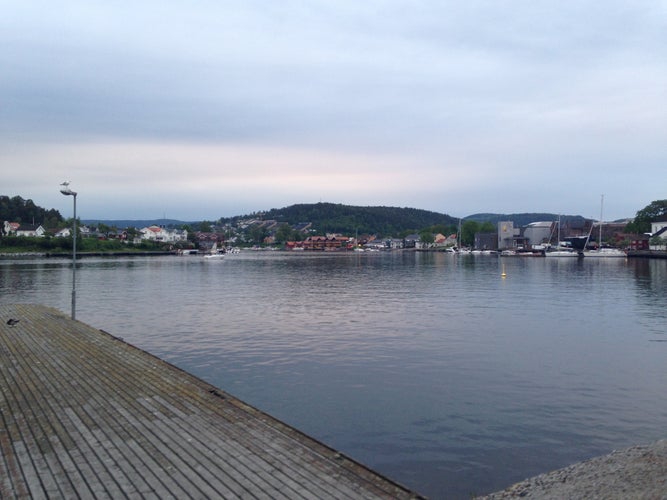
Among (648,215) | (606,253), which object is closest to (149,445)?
(606,253)

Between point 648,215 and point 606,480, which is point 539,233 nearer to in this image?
point 648,215

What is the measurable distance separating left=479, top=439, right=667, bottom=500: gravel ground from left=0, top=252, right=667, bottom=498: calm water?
73 centimetres

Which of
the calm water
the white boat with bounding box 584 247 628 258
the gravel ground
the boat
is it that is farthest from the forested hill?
the gravel ground

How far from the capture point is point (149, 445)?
8.52m

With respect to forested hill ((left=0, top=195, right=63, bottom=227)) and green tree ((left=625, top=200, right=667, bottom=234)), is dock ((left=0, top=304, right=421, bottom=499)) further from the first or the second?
forested hill ((left=0, top=195, right=63, bottom=227))

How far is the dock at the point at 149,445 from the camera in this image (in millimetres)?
7039

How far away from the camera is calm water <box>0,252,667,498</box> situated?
11.3m

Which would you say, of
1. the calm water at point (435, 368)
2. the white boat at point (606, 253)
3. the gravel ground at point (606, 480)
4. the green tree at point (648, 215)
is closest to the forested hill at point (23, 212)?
the calm water at point (435, 368)

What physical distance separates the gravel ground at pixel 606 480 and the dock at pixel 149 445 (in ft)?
9.65

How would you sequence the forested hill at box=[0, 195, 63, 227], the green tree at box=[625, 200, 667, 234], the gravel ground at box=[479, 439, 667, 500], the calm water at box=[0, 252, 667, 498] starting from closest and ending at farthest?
the gravel ground at box=[479, 439, 667, 500]
the calm water at box=[0, 252, 667, 498]
the green tree at box=[625, 200, 667, 234]
the forested hill at box=[0, 195, 63, 227]

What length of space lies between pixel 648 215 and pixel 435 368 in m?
143

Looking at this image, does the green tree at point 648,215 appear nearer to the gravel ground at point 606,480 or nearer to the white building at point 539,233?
the white building at point 539,233

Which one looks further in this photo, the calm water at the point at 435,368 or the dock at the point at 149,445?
the calm water at the point at 435,368

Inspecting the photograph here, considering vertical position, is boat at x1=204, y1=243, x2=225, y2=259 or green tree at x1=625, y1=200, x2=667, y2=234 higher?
green tree at x1=625, y1=200, x2=667, y2=234
